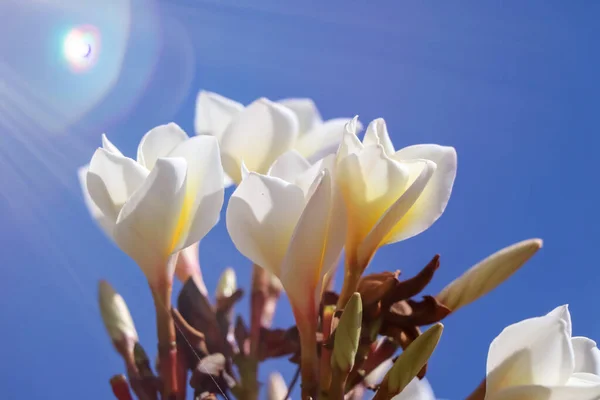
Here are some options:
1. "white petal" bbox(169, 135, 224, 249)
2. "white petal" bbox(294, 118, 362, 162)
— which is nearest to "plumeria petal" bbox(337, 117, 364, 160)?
"white petal" bbox(169, 135, 224, 249)

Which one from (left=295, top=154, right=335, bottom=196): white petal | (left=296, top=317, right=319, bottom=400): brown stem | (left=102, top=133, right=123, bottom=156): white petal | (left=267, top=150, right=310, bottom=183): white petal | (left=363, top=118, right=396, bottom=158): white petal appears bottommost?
(left=296, top=317, right=319, bottom=400): brown stem

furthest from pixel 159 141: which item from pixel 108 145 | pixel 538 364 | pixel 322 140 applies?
pixel 538 364

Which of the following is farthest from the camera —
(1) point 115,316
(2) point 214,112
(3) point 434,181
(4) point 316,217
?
(2) point 214,112

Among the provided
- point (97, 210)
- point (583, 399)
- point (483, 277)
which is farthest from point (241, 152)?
point (583, 399)

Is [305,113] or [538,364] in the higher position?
[305,113]

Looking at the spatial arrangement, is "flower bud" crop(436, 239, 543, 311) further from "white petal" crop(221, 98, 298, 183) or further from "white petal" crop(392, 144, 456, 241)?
"white petal" crop(221, 98, 298, 183)

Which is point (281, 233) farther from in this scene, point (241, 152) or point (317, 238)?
point (241, 152)

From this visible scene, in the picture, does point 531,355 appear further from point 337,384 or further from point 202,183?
point 202,183
